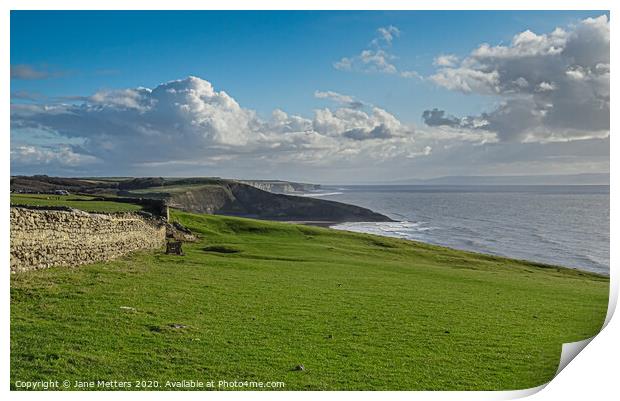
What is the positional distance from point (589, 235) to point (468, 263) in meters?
70.3

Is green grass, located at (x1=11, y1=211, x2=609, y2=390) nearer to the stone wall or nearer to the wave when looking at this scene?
the stone wall

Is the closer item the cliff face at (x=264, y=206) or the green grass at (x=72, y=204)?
the green grass at (x=72, y=204)

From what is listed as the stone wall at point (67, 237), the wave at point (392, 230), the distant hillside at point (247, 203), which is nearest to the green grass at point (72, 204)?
the stone wall at point (67, 237)

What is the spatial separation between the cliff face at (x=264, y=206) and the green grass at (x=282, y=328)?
105 meters

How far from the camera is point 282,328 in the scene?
15711mm

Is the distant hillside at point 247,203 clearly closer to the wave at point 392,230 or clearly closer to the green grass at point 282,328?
the wave at point 392,230

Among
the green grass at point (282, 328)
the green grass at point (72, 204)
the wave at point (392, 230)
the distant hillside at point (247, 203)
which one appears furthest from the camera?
the distant hillside at point (247, 203)

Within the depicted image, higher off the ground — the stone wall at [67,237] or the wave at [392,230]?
the stone wall at [67,237]

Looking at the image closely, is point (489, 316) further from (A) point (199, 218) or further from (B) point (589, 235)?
(B) point (589, 235)

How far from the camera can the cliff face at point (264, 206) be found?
133125 mm

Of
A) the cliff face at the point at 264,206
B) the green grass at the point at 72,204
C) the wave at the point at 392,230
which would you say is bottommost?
the wave at the point at 392,230

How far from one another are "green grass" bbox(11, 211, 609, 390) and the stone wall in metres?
0.84

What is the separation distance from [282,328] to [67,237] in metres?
11.6
